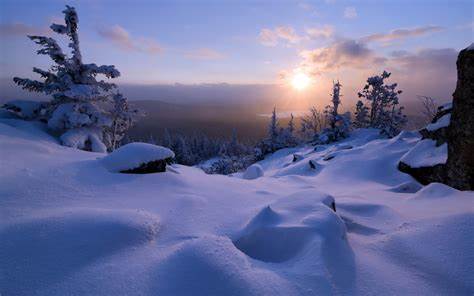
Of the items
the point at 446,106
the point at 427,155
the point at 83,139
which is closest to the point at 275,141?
the point at 446,106

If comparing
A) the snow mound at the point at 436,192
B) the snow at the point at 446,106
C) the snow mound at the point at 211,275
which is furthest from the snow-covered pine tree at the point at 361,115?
the snow mound at the point at 211,275

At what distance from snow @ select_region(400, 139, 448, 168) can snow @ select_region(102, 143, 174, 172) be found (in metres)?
8.47

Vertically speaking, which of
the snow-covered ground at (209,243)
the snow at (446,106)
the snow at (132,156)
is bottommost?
the snow-covered ground at (209,243)

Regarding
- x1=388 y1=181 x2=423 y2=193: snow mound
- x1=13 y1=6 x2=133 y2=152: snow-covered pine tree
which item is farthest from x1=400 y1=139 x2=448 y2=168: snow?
x1=13 y1=6 x2=133 y2=152: snow-covered pine tree

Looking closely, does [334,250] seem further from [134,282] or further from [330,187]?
[330,187]

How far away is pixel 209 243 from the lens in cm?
295

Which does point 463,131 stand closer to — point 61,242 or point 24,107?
point 61,242

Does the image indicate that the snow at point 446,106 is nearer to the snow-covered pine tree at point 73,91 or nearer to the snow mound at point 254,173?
the snow mound at point 254,173

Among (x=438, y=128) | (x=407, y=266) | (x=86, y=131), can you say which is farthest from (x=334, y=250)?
(x=86, y=131)

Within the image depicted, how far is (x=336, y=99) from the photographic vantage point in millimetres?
35969

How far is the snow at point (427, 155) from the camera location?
8.24 metres

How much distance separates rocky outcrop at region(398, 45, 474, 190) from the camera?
6.91 metres

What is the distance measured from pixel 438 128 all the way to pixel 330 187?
4312 mm

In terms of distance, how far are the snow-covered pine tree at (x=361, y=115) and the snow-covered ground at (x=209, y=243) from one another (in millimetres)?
37050
